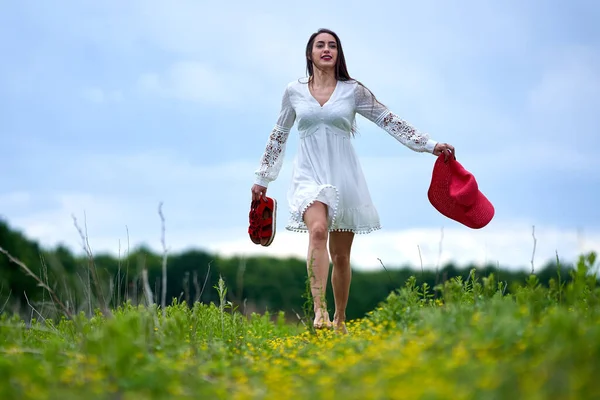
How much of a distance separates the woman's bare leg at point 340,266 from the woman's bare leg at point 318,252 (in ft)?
1.15

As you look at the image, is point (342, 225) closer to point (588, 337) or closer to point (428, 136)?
point (428, 136)

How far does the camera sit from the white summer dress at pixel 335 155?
23.2 ft

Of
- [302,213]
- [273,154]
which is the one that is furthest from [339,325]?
[273,154]

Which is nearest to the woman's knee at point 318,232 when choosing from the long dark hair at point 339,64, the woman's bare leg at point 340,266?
the woman's bare leg at point 340,266

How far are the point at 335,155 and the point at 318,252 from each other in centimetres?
103

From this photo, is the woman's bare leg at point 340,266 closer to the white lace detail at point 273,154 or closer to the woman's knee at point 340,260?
the woman's knee at point 340,260

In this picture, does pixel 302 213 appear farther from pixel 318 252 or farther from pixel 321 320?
pixel 321 320

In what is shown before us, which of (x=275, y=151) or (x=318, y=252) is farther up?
(x=275, y=151)

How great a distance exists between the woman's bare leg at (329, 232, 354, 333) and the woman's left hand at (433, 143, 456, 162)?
1229 millimetres

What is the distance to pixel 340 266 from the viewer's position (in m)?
7.21

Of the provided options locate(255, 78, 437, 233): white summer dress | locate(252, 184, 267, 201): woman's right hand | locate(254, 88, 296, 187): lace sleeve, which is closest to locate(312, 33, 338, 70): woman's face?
locate(255, 78, 437, 233): white summer dress

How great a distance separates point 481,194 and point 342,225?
1.69 metres

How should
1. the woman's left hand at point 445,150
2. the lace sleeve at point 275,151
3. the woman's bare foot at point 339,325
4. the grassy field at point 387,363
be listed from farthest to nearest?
the lace sleeve at point 275,151 < the woman's left hand at point 445,150 < the woman's bare foot at point 339,325 < the grassy field at point 387,363

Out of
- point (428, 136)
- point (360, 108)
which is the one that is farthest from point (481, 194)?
point (360, 108)
